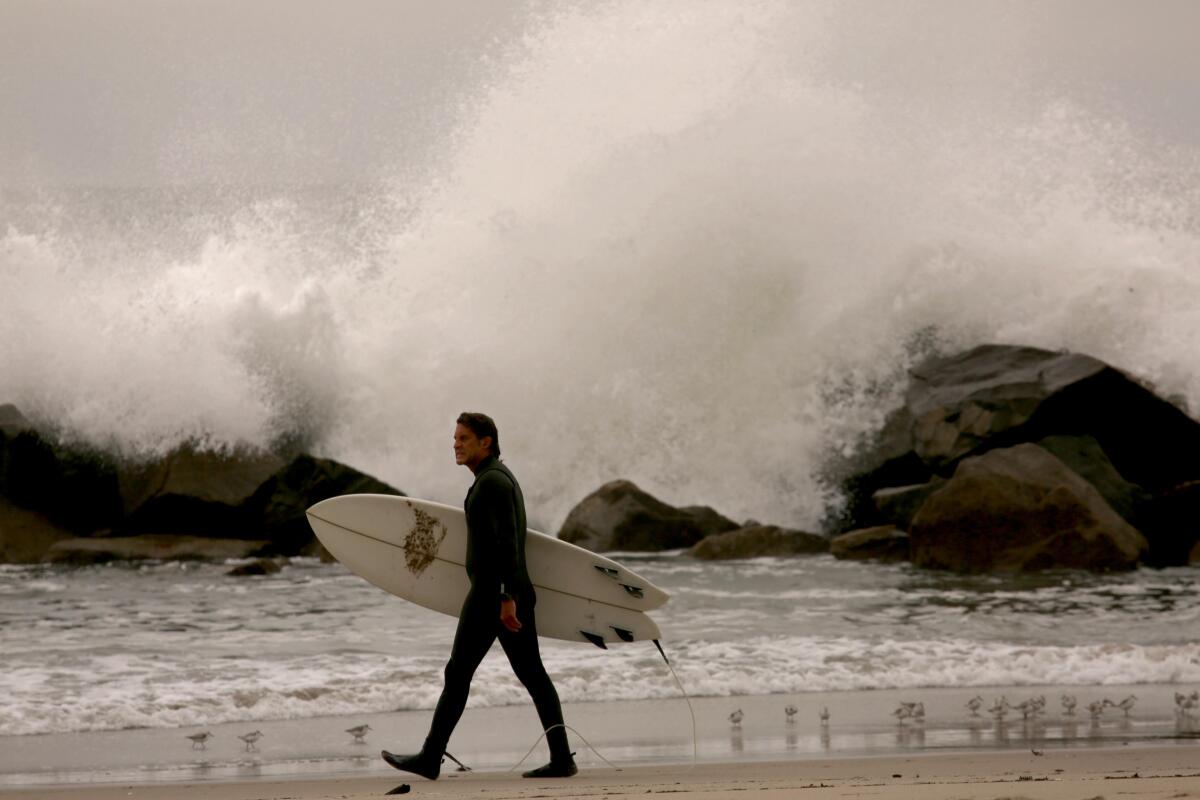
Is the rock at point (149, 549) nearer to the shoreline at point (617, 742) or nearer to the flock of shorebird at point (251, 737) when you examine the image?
the shoreline at point (617, 742)

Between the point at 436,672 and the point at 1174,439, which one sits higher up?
the point at 1174,439

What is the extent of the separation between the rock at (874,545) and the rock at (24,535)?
7.73 m

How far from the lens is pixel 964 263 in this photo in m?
18.3

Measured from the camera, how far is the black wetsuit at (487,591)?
4.87 meters

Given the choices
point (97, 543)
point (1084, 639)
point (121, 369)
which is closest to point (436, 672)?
point (1084, 639)

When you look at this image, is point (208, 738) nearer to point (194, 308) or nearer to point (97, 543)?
point (97, 543)

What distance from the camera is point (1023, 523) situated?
470 inches

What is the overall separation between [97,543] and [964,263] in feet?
35.4

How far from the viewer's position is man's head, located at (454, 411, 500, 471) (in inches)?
196

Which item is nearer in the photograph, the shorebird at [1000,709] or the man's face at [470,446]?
the man's face at [470,446]

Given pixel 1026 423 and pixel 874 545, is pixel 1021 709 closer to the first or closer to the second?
pixel 874 545

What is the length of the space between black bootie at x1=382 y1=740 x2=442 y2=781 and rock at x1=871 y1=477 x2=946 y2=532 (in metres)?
9.36

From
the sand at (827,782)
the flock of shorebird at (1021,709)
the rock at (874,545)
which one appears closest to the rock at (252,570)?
the rock at (874,545)

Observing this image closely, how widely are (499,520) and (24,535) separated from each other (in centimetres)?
1126
